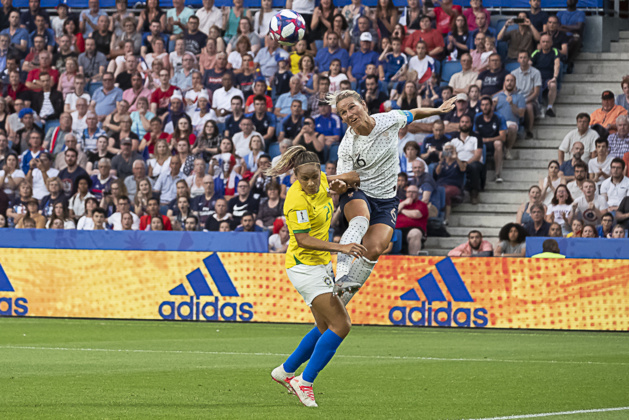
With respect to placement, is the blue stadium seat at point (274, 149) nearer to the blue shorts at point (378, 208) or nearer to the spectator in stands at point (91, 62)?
the spectator in stands at point (91, 62)

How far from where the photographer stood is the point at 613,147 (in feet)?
59.0

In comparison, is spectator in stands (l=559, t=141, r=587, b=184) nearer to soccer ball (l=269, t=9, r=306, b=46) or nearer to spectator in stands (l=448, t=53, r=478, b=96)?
spectator in stands (l=448, t=53, r=478, b=96)

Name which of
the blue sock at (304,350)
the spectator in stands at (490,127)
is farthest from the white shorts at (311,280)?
the spectator in stands at (490,127)

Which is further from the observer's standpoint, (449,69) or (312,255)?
(449,69)

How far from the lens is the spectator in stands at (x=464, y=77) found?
19.8m

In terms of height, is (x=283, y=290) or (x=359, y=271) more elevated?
(x=359, y=271)

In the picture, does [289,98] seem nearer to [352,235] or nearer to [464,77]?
[464,77]

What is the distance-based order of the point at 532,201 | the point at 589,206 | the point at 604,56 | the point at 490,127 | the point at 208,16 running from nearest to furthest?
the point at 589,206, the point at 532,201, the point at 490,127, the point at 604,56, the point at 208,16

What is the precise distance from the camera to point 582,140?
60.1 feet

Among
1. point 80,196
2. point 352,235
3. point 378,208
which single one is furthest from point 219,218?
point 352,235

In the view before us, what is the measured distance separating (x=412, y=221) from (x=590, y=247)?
3.06 meters

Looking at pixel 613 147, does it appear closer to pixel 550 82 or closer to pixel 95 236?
pixel 550 82

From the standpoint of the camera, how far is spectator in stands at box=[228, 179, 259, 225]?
732 inches

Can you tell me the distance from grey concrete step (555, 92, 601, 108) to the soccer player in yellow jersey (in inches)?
539
